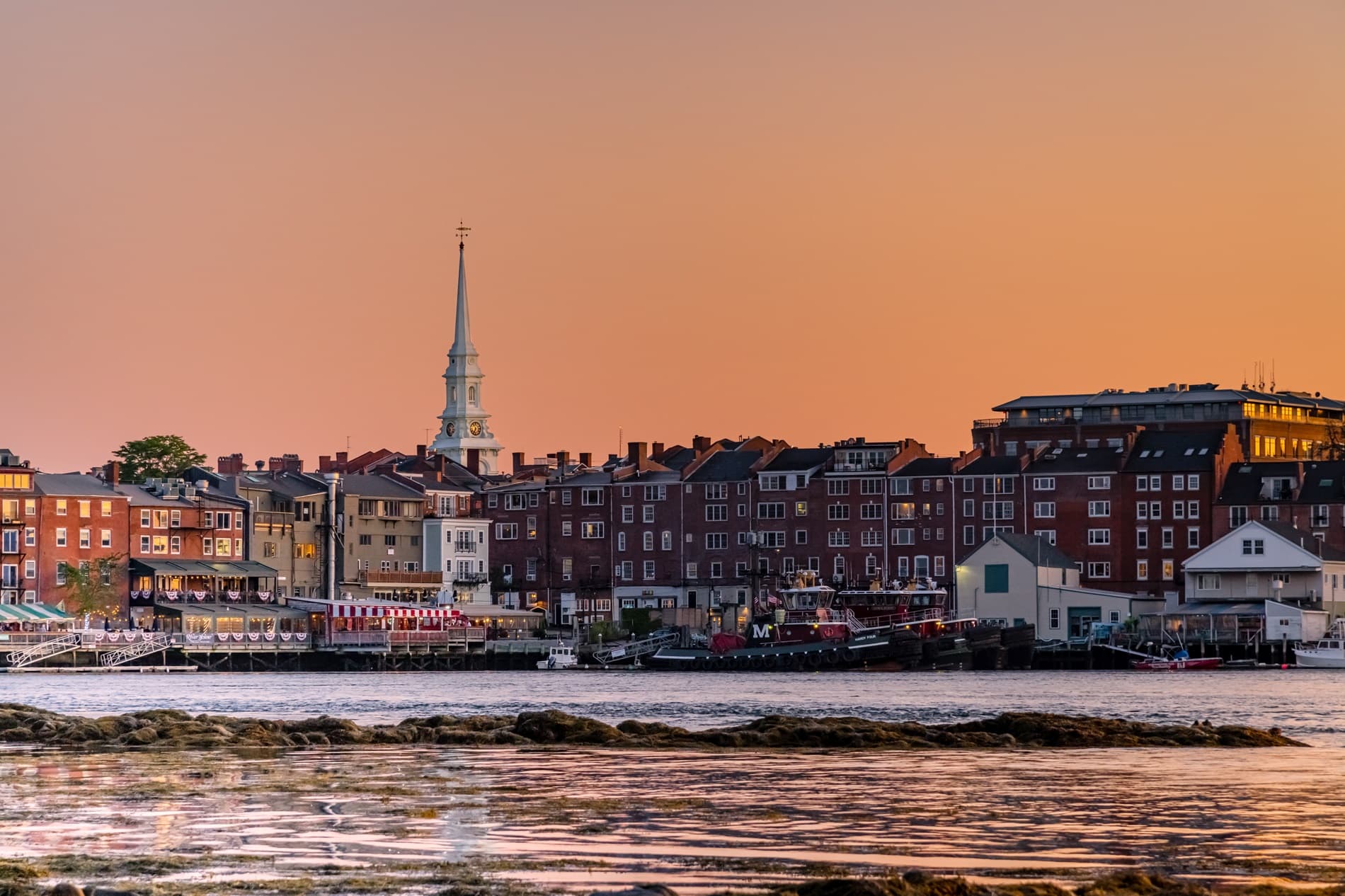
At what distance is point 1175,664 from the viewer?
106 m

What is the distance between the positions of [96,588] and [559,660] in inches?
1127

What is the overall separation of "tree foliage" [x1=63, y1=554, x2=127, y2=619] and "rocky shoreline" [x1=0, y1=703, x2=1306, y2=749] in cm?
8533

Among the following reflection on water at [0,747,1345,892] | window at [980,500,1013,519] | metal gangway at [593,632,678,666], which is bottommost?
metal gangway at [593,632,678,666]

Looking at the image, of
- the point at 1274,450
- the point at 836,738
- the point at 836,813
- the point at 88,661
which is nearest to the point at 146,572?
the point at 88,661

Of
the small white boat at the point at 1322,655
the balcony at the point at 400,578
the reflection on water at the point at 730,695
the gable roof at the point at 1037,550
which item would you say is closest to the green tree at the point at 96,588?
the balcony at the point at 400,578

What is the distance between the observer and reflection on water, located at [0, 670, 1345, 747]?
5978cm

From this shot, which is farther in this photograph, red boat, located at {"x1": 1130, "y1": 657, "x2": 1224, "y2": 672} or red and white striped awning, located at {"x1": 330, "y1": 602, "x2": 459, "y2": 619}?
red and white striped awning, located at {"x1": 330, "y1": 602, "x2": 459, "y2": 619}

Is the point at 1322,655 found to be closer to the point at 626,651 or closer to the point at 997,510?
the point at 997,510

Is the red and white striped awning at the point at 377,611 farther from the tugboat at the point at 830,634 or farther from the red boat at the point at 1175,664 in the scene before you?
the red boat at the point at 1175,664

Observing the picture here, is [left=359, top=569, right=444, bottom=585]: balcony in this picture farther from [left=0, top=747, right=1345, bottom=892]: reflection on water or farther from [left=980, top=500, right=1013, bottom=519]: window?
[left=0, top=747, right=1345, bottom=892]: reflection on water

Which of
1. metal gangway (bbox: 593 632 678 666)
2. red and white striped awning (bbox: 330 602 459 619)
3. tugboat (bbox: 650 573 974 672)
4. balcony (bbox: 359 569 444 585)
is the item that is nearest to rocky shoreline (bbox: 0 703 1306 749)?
tugboat (bbox: 650 573 974 672)

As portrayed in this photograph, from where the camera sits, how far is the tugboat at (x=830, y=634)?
101500mm

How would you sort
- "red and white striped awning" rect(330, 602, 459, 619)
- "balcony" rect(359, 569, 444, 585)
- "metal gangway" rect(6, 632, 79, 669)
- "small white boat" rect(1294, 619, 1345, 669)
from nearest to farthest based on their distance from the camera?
1. "small white boat" rect(1294, 619, 1345, 669)
2. "metal gangway" rect(6, 632, 79, 669)
3. "red and white striped awning" rect(330, 602, 459, 619)
4. "balcony" rect(359, 569, 444, 585)

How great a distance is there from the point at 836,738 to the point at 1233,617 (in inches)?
3033
